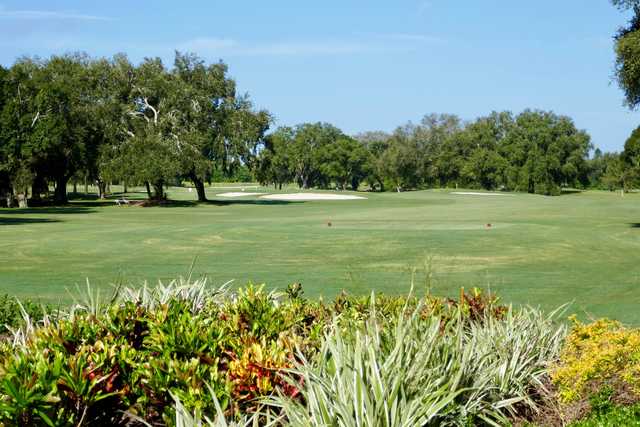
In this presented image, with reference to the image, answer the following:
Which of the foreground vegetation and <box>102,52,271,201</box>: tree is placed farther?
<box>102,52,271,201</box>: tree

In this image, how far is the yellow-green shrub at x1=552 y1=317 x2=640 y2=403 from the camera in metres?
6.08

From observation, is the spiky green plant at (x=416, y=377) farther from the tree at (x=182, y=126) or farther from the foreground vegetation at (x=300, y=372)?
the tree at (x=182, y=126)

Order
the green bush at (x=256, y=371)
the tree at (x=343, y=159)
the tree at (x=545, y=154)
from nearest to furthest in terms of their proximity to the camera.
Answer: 1. the green bush at (x=256, y=371)
2. the tree at (x=545, y=154)
3. the tree at (x=343, y=159)

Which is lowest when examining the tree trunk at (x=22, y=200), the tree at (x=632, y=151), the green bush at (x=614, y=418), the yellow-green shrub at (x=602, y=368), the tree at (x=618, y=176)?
the tree trunk at (x=22, y=200)

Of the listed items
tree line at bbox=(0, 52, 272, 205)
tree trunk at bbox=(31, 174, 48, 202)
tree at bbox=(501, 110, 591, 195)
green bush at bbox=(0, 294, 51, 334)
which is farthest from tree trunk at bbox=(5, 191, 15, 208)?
tree at bbox=(501, 110, 591, 195)

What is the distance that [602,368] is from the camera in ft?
20.3

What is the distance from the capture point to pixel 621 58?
30891 millimetres

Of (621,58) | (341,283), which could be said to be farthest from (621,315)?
(621,58)

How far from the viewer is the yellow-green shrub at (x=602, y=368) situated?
608 centimetres

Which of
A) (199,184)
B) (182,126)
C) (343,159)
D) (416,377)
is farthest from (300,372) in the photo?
(343,159)

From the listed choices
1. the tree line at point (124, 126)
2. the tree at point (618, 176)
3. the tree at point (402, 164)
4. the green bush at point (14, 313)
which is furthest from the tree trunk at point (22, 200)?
the tree at point (402, 164)

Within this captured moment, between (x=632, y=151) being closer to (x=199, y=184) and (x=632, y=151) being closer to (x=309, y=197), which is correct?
(x=309, y=197)

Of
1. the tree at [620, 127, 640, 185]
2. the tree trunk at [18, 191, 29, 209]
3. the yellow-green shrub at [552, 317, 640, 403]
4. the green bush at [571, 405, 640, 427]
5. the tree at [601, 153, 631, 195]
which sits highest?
the tree at [620, 127, 640, 185]

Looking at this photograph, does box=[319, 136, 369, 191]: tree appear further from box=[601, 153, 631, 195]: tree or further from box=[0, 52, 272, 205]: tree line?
box=[0, 52, 272, 205]: tree line
